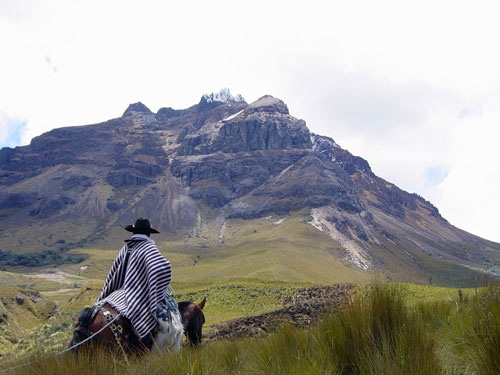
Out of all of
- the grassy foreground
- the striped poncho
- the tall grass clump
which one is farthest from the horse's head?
the tall grass clump

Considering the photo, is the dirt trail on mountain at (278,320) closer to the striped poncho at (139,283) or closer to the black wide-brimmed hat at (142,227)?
the striped poncho at (139,283)

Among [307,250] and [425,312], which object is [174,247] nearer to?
[307,250]

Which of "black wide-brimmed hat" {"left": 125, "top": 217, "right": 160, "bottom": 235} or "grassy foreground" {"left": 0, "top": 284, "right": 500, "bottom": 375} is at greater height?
"black wide-brimmed hat" {"left": 125, "top": 217, "right": 160, "bottom": 235}

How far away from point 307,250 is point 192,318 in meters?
144

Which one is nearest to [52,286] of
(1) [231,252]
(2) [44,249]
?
(1) [231,252]

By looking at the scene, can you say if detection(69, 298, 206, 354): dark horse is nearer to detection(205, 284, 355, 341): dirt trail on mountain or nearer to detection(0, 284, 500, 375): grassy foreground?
detection(0, 284, 500, 375): grassy foreground

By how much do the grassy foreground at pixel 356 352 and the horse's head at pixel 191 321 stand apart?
1.58 m

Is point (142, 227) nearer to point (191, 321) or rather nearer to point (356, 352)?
point (191, 321)

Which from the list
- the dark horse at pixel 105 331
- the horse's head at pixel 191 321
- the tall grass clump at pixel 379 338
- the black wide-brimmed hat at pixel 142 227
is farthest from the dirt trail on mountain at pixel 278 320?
the black wide-brimmed hat at pixel 142 227

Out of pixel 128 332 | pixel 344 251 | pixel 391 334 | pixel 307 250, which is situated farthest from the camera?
pixel 344 251

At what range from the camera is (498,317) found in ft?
9.90

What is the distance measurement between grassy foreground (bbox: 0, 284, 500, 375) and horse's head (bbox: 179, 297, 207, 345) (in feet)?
5.19

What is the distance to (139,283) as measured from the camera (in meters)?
5.12

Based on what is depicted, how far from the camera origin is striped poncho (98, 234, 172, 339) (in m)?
4.89
